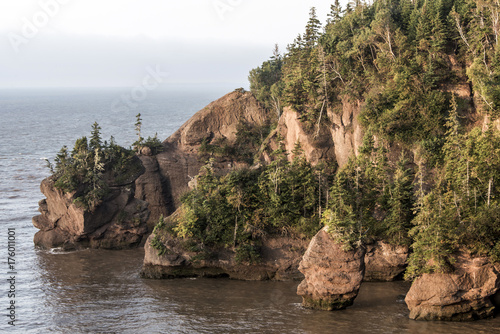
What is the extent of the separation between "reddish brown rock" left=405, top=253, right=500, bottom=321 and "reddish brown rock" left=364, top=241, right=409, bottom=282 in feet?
22.4

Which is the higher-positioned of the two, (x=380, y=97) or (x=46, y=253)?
(x=380, y=97)

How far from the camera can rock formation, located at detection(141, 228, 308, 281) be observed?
51.9 meters

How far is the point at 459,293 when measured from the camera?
41.7 metres

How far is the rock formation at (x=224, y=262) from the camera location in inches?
2044

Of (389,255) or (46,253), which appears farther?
(46,253)

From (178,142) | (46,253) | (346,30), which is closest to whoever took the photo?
(46,253)

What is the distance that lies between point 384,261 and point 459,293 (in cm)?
884

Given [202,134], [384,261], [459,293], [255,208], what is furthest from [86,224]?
[459,293]

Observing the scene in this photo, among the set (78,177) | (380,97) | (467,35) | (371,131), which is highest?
(467,35)

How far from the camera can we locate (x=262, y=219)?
2128 inches

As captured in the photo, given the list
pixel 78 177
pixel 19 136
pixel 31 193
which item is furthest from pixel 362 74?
pixel 19 136

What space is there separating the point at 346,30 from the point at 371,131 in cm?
1926

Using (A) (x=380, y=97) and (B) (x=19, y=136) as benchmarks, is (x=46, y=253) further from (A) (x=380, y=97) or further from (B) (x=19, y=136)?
(B) (x=19, y=136)

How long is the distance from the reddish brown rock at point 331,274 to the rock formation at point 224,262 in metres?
6.62
